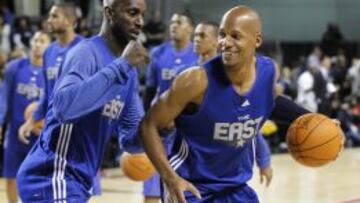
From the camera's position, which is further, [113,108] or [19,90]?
[19,90]

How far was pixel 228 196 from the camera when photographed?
4.71 meters

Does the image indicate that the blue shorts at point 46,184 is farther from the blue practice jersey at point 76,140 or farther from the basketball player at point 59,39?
the basketball player at point 59,39

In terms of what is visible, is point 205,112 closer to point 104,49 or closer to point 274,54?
point 104,49

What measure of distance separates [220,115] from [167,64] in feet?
14.3

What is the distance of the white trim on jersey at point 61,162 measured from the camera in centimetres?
442

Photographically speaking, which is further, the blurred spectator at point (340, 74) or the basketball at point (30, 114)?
the blurred spectator at point (340, 74)

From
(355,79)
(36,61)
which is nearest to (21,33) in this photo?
(36,61)

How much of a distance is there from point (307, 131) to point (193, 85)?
114 cm

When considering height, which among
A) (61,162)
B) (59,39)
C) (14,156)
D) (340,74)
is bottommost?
(340,74)

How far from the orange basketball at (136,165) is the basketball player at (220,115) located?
975 mm

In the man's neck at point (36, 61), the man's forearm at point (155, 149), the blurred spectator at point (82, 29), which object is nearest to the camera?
the man's forearm at point (155, 149)

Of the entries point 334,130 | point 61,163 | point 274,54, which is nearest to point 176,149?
point 61,163

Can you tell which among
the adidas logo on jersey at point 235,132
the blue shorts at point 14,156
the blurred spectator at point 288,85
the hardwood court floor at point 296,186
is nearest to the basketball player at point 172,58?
the blue shorts at point 14,156

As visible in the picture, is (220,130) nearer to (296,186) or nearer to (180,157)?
(180,157)
